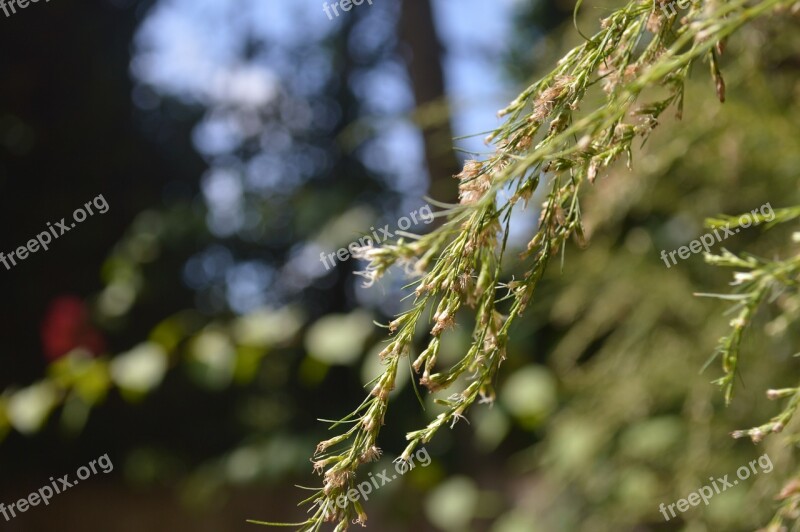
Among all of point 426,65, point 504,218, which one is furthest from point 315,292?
point 504,218

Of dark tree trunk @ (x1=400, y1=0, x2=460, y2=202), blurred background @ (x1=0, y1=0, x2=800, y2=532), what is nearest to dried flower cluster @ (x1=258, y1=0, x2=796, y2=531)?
blurred background @ (x1=0, y1=0, x2=800, y2=532)

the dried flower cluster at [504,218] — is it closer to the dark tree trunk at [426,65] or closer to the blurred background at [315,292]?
the blurred background at [315,292]

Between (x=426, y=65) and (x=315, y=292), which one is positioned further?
(x=315, y=292)

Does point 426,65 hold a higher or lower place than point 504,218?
higher

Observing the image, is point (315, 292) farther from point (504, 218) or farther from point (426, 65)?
point (504, 218)

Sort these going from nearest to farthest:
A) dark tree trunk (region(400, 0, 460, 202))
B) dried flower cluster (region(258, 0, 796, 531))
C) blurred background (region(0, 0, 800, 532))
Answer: dried flower cluster (region(258, 0, 796, 531)), blurred background (region(0, 0, 800, 532)), dark tree trunk (region(400, 0, 460, 202))

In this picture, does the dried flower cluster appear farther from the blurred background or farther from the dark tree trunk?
the dark tree trunk

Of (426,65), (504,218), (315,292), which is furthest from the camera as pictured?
(315,292)

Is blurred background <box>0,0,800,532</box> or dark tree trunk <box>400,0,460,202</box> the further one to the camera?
dark tree trunk <box>400,0,460,202</box>

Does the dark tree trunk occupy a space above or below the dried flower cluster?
above
